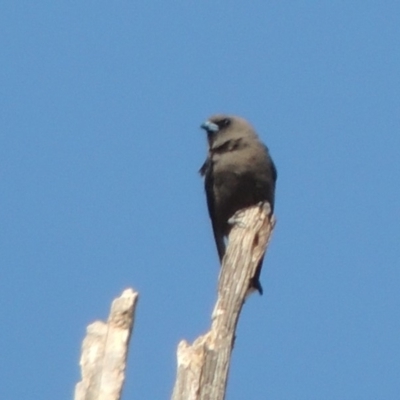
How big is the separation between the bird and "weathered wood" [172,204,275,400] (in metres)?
1.99

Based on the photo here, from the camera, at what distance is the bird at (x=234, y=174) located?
31.6 feet

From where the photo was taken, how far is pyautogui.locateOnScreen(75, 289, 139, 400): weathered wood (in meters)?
5.57

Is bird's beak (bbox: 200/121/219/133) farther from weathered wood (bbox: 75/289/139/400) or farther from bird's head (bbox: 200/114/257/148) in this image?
weathered wood (bbox: 75/289/139/400)

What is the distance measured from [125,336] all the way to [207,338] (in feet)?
2.13

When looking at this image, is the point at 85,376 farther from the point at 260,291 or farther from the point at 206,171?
the point at 206,171

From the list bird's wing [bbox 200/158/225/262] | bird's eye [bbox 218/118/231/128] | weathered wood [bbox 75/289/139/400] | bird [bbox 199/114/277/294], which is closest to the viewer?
weathered wood [bbox 75/289/139/400]

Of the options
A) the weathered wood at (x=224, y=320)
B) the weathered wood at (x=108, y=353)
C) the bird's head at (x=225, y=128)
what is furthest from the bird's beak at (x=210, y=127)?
the weathered wood at (x=108, y=353)

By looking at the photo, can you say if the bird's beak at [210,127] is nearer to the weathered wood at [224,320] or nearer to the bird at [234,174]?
the bird at [234,174]

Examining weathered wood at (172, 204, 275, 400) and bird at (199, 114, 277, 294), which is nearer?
weathered wood at (172, 204, 275, 400)

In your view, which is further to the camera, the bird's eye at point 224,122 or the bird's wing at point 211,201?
the bird's eye at point 224,122

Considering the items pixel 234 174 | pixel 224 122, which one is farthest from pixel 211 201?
pixel 224 122

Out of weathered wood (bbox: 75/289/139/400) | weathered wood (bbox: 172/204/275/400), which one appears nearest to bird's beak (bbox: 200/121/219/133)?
weathered wood (bbox: 172/204/275/400)

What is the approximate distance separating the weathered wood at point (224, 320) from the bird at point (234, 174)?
1994 millimetres

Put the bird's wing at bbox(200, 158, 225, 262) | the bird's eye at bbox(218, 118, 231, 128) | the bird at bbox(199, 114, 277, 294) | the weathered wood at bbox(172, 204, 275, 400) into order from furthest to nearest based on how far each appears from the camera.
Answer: the bird's eye at bbox(218, 118, 231, 128) < the bird's wing at bbox(200, 158, 225, 262) < the bird at bbox(199, 114, 277, 294) < the weathered wood at bbox(172, 204, 275, 400)
